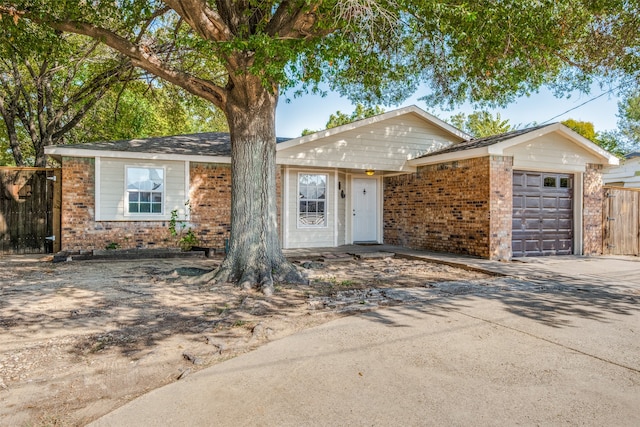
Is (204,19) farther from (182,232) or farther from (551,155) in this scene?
(551,155)

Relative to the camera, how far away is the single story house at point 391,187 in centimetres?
992

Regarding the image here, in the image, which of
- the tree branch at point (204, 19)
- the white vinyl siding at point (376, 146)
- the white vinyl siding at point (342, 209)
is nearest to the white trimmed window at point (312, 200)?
the white vinyl siding at point (342, 209)

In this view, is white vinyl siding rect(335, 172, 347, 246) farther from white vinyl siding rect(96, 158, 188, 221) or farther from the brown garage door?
the brown garage door

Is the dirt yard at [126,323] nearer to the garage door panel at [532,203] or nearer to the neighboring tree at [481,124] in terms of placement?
the garage door panel at [532,203]

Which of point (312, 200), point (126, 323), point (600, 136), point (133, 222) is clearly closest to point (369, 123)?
point (312, 200)

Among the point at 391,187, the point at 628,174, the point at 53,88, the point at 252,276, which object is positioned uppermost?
the point at 53,88

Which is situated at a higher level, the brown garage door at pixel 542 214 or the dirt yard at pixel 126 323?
the brown garage door at pixel 542 214

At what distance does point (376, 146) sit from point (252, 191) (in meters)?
5.85

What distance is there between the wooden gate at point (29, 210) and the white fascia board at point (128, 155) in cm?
109

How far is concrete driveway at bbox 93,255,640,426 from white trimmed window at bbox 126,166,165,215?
7.48 metres

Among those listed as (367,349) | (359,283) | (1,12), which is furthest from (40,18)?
(367,349)

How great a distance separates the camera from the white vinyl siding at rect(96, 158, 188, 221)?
1012 cm

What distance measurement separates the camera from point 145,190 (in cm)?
1052

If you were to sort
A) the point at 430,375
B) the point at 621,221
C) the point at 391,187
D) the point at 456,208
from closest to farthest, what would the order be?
1. the point at 430,375
2. the point at 456,208
3. the point at 621,221
4. the point at 391,187
